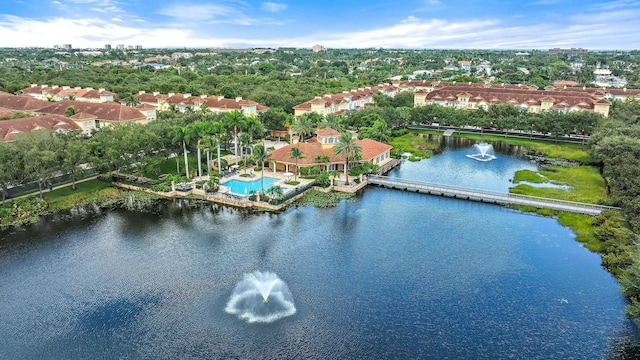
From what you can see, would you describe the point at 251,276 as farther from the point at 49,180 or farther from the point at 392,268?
the point at 49,180

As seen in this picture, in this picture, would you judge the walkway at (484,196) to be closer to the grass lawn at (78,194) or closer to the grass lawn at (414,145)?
the grass lawn at (414,145)

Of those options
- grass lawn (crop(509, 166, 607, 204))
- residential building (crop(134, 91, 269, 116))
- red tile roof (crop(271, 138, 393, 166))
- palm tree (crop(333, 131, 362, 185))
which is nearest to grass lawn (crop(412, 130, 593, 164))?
grass lawn (crop(509, 166, 607, 204))

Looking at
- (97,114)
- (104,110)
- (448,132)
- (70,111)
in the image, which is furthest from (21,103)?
(448,132)

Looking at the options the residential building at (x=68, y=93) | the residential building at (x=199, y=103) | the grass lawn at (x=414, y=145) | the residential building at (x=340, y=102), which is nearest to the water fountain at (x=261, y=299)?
the grass lawn at (x=414, y=145)

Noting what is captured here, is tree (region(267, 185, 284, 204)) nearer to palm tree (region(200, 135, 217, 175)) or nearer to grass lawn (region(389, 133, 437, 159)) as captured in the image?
palm tree (region(200, 135, 217, 175))

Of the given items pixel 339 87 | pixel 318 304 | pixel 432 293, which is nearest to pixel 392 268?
pixel 432 293

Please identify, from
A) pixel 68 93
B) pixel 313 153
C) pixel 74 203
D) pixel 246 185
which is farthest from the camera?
pixel 68 93

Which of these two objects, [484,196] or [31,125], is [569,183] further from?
[31,125]
